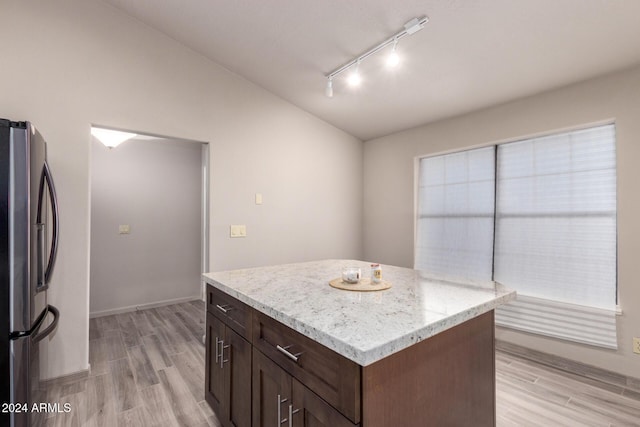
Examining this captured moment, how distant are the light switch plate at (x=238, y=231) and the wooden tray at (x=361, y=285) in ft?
6.11

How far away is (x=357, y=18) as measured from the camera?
7.36ft

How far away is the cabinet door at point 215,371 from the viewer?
1.72 meters

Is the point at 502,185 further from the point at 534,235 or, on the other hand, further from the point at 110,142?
the point at 110,142

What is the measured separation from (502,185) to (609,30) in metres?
1.43

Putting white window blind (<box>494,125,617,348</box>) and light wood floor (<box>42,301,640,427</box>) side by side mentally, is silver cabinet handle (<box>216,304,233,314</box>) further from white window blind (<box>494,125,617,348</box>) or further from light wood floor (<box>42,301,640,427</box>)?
white window blind (<box>494,125,617,348</box>)

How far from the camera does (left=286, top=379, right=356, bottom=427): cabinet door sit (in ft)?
3.15

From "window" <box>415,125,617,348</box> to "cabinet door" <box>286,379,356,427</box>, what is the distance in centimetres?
171

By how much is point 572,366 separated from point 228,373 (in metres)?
2.76

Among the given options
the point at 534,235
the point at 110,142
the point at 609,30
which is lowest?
the point at 534,235

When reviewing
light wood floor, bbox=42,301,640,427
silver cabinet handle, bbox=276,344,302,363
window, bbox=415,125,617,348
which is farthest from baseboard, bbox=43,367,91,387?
window, bbox=415,125,617,348

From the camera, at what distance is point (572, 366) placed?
99.4 inches

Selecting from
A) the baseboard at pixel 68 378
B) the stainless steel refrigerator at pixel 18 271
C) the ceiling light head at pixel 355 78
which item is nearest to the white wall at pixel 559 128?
the ceiling light head at pixel 355 78

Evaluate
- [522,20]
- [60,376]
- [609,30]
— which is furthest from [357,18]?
[60,376]

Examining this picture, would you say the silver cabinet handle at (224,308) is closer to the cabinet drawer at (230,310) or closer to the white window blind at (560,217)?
the cabinet drawer at (230,310)
